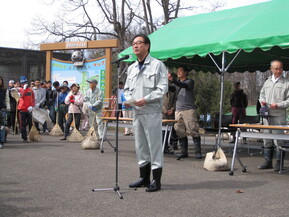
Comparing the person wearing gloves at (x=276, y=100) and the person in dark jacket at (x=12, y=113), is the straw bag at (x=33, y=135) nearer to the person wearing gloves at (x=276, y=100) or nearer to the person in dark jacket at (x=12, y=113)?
the person in dark jacket at (x=12, y=113)

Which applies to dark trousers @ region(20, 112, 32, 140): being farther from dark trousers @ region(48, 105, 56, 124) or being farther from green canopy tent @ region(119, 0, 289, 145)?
dark trousers @ region(48, 105, 56, 124)

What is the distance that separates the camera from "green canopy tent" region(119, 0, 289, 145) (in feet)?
25.1

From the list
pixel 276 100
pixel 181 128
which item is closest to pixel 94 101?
pixel 181 128

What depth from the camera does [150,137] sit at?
5.64 m

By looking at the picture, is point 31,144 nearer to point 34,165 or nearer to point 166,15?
point 34,165

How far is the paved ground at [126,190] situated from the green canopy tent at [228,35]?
1450 millimetres

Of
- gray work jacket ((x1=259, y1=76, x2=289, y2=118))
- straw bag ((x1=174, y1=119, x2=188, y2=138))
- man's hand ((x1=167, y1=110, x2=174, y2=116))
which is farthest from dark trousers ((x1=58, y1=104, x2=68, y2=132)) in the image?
gray work jacket ((x1=259, y1=76, x2=289, y2=118))

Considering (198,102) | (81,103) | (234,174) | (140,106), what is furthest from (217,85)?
(140,106)

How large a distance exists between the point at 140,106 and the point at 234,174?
278cm

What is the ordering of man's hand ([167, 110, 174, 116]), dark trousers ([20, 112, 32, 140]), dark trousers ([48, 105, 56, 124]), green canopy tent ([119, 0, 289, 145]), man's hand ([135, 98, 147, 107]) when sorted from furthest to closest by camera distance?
dark trousers ([48, 105, 56, 124])
dark trousers ([20, 112, 32, 140])
man's hand ([167, 110, 174, 116])
green canopy tent ([119, 0, 289, 145])
man's hand ([135, 98, 147, 107])

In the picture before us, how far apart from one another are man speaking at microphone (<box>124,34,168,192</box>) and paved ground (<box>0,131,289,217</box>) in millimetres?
446

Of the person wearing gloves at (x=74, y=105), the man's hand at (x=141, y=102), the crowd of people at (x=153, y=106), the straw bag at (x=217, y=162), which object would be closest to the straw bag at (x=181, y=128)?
the crowd of people at (x=153, y=106)

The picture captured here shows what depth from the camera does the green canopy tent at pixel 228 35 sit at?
7.66 m

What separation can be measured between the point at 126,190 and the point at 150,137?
0.86m
